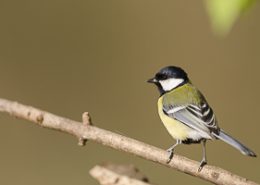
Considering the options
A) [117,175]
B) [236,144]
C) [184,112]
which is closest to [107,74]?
[184,112]

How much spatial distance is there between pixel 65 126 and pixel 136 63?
1.62 m

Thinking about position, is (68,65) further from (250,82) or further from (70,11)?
(250,82)

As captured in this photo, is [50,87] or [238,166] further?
[50,87]

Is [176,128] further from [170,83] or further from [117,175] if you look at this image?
[117,175]

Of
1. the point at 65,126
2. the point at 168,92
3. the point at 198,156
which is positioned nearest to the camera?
the point at 65,126

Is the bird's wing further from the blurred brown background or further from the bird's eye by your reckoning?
the blurred brown background

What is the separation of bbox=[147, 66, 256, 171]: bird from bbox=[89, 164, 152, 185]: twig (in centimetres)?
42

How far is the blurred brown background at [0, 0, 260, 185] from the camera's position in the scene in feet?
7.52

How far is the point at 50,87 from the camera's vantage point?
2406 mm

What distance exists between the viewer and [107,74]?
238cm

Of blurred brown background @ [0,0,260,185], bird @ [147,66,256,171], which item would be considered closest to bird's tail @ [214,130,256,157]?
bird @ [147,66,256,171]

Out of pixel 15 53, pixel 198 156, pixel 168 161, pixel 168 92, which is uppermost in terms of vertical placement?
pixel 15 53

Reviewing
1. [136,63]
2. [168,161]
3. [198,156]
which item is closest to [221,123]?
[198,156]

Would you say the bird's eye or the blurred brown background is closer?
the bird's eye
